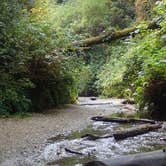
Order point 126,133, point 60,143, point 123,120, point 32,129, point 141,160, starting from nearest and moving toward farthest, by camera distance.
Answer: point 141,160 → point 60,143 → point 126,133 → point 32,129 → point 123,120

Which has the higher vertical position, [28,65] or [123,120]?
[28,65]

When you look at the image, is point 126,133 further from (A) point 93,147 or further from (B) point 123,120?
(B) point 123,120

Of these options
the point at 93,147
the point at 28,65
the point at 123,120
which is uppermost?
the point at 28,65

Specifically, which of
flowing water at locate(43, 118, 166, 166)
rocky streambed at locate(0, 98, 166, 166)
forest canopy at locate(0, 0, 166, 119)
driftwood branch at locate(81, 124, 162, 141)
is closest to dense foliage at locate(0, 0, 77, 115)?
forest canopy at locate(0, 0, 166, 119)

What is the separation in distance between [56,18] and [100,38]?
10.8 metres

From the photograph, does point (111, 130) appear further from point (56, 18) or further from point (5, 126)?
point (56, 18)

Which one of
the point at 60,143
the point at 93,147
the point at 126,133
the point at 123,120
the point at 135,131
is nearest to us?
the point at 93,147

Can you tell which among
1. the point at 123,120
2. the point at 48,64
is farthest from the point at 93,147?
the point at 48,64

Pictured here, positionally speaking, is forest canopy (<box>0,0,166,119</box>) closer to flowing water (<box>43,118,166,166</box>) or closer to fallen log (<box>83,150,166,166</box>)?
flowing water (<box>43,118,166,166</box>)

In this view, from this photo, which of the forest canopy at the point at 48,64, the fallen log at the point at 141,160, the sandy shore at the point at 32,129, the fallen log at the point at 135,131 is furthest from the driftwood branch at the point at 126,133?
the fallen log at the point at 141,160

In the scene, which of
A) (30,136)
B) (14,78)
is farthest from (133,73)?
(30,136)

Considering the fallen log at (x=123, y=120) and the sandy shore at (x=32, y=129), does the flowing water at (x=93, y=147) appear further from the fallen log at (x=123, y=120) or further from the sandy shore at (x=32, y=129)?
the fallen log at (x=123, y=120)

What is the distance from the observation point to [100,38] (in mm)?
15875

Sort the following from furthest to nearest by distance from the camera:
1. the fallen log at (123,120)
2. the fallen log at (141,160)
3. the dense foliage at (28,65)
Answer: the dense foliage at (28,65), the fallen log at (123,120), the fallen log at (141,160)
